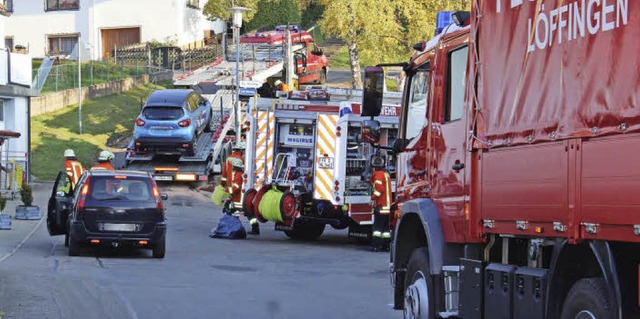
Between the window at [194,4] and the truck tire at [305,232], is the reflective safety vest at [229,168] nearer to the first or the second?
the truck tire at [305,232]

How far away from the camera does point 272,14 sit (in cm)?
6444

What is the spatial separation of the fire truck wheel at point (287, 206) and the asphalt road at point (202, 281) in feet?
2.00

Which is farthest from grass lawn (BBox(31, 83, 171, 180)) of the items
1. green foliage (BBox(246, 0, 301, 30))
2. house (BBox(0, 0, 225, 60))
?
green foliage (BBox(246, 0, 301, 30))

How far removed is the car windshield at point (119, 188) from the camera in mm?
18844

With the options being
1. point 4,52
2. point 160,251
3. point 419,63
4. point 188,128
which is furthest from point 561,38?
point 4,52

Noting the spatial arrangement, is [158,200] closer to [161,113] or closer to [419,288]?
[419,288]

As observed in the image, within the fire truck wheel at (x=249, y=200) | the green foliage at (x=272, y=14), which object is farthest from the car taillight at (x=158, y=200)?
the green foliage at (x=272, y=14)

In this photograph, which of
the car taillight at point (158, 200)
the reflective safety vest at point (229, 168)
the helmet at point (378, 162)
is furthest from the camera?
the reflective safety vest at point (229, 168)

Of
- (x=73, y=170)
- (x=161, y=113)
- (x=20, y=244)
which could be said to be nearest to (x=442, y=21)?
(x=20, y=244)

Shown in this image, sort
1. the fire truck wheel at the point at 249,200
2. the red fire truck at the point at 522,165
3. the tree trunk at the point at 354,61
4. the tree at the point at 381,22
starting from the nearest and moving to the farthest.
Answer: the red fire truck at the point at 522,165
the fire truck wheel at the point at 249,200
the tree at the point at 381,22
the tree trunk at the point at 354,61

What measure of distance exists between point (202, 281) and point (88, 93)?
106 feet

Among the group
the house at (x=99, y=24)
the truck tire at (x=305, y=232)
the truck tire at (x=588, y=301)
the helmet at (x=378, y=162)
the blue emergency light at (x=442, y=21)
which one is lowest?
the truck tire at (x=305, y=232)

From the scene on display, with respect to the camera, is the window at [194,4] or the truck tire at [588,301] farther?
the window at [194,4]

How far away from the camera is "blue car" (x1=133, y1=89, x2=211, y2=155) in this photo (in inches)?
1332
